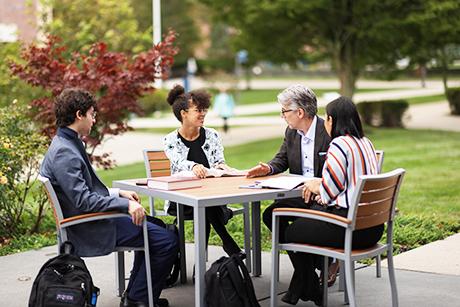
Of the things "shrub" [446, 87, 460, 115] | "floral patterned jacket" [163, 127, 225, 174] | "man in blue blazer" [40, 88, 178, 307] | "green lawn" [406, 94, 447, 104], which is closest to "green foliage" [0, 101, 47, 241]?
"floral patterned jacket" [163, 127, 225, 174]

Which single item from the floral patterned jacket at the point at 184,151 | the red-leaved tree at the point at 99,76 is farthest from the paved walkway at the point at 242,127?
the floral patterned jacket at the point at 184,151

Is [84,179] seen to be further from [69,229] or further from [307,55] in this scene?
[307,55]

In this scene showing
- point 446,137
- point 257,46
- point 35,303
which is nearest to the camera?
point 35,303

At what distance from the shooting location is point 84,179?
5258 mm

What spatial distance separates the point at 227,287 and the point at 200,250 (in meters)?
0.28

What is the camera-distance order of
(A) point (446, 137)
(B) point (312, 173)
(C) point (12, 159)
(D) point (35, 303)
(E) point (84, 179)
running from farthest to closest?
(A) point (446, 137) → (C) point (12, 159) → (B) point (312, 173) → (E) point (84, 179) → (D) point (35, 303)

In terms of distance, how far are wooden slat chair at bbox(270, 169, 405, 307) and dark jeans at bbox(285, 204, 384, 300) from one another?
4 cm

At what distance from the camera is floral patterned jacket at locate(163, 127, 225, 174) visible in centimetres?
639

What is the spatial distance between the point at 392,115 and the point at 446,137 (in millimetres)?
3327

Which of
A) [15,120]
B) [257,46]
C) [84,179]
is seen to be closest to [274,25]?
[257,46]

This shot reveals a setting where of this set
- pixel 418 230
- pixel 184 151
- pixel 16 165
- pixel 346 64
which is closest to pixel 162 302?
pixel 184 151

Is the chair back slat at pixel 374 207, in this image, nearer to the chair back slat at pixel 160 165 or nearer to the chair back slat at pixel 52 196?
the chair back slat at pixel 52 196

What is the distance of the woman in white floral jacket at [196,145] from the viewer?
6293mm

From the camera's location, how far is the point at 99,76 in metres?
9.51
